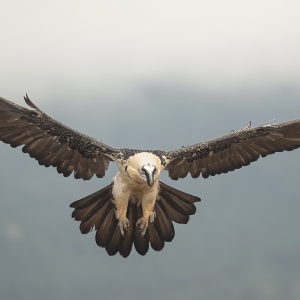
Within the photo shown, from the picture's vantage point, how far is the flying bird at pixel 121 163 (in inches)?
480

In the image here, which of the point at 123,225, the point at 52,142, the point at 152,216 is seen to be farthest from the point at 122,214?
the point at 52,142

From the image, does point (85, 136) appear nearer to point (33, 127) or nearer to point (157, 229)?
point (33, 127)

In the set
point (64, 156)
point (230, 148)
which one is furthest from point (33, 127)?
point (230, 148)

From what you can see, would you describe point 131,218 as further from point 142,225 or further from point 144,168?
point 144,168

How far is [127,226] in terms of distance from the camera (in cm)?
1271

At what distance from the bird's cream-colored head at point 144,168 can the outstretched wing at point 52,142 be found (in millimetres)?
595

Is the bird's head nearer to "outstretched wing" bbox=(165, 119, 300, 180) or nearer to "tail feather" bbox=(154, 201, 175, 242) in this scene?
"tail feather" bbox=(154, 201, 175, 242)

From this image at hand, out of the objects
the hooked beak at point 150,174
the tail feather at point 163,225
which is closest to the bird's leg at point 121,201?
the tail feather at point 163,225

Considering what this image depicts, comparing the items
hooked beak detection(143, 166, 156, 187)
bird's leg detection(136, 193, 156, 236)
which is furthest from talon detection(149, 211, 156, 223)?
hooked beak detection(143, 166, 156, 187)

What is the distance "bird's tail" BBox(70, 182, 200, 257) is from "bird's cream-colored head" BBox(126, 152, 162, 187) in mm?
1026

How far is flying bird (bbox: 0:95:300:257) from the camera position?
12.2 m

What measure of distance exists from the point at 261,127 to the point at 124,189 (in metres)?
2.60

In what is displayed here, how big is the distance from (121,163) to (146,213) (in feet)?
3.54

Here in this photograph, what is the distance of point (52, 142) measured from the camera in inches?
498
